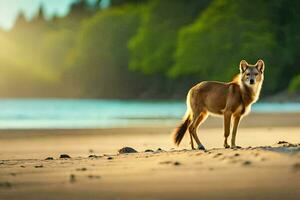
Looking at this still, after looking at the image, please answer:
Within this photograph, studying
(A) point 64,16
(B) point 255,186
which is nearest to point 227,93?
(B) point 255,186

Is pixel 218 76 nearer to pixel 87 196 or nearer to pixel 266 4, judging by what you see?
pixel 266 4

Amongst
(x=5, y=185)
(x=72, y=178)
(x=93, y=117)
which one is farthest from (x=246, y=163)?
(x=93, y=117)

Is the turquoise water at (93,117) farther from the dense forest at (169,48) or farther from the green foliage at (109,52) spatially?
the green foliage at (109,52)

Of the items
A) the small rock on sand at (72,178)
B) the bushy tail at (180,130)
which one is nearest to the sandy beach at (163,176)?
the small rock on sand at (72,178)

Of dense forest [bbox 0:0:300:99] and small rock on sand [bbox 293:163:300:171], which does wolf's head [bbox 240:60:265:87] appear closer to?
small rock on sand [bbox 293:163:300:171]

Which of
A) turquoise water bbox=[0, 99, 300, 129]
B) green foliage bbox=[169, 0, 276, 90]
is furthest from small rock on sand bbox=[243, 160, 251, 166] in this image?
green foliage bbox=[169, 0, 276, 90]

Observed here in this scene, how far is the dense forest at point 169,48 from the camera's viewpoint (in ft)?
207

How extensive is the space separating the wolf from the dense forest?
43470mm

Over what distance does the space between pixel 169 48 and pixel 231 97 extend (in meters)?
63.2

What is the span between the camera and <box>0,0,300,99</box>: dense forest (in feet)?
207

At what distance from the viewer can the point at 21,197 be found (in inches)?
263

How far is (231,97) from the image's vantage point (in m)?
11.9

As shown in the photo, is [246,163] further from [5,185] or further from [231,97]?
[231,97]

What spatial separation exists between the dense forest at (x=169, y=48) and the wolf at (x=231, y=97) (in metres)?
43.5
